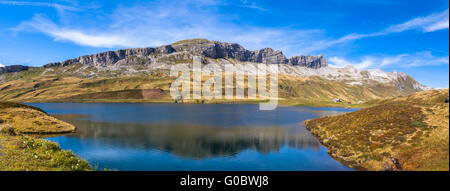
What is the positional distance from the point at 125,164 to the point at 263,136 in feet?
138

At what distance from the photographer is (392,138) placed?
43.5m

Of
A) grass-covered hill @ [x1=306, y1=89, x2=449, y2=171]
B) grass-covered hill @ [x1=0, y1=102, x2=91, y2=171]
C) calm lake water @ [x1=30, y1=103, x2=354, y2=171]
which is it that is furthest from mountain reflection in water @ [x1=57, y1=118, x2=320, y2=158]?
grass-covered hill @ [x1=0, y1=102, x2=91, y2=171]

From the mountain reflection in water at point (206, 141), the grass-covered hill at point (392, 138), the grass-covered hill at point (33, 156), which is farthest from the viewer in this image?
the mountain reflection in water at point (206, 141)

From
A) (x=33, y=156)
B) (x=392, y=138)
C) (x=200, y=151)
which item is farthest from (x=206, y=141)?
(x=392, y=138)

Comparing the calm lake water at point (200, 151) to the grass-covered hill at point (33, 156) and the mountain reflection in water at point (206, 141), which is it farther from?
the grass-covered hill at point (33, 156)

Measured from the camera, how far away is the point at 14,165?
2277 centimetres

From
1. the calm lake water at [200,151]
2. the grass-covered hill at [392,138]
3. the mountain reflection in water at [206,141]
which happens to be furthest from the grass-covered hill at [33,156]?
the grass-covered hill at [392,138]

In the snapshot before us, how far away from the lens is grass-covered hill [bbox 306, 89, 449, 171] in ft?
95.3

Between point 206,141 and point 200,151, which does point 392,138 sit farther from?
point 206,141

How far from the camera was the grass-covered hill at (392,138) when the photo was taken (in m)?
29.0
